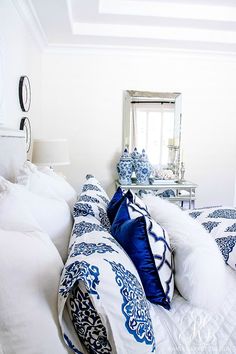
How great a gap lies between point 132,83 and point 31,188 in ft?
8.07

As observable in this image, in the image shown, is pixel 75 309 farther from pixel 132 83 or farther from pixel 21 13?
pixel 132 83

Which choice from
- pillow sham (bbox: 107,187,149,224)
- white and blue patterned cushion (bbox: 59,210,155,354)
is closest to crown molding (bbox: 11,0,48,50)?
pillow sham (bbox: 107,187,149,224)

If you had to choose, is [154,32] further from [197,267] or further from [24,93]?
[197,267]

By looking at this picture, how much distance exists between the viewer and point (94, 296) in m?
0.67

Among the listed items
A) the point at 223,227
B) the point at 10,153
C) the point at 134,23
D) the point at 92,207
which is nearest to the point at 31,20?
the point at 134,23

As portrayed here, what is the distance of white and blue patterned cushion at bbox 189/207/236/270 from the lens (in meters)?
1.31

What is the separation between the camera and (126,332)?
676 millimetres

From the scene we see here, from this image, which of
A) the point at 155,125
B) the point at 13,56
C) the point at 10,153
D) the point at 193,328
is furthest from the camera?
the point at 155,125

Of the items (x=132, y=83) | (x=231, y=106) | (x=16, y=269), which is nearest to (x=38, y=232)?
(x=16, y=269)

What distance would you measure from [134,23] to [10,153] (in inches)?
80.9

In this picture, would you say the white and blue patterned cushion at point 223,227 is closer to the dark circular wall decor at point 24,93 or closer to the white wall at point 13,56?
the white wall at point 13,56

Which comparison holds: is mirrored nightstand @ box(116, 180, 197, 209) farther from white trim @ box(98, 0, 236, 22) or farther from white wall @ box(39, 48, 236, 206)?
white trim @ box(98, 0, 236, 22)

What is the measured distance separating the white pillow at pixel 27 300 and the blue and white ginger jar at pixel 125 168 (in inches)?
94.8

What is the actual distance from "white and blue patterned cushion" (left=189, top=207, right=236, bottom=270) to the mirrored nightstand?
1.15 m
